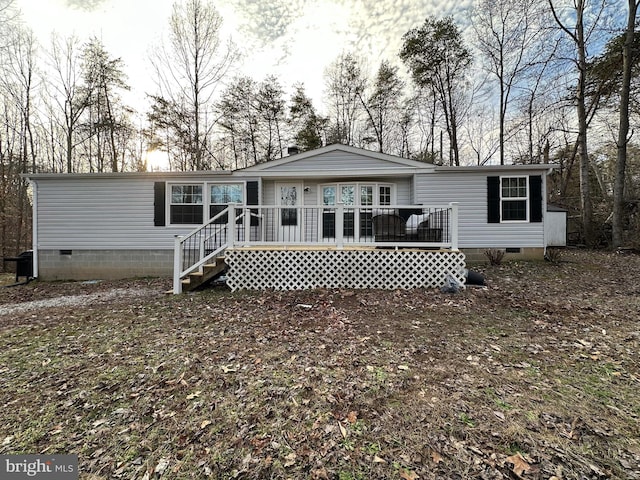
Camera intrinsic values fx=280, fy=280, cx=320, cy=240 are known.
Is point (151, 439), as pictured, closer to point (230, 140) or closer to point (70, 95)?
point (230, 140)

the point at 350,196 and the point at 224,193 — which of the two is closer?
the point at 224,193

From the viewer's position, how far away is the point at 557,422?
1.96 m

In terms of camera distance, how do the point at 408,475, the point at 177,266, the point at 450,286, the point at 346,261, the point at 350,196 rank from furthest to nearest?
the point at 350,196 → the point at 346,261 → the point at 177,266 → the point at 450,286 → the point at 408,475

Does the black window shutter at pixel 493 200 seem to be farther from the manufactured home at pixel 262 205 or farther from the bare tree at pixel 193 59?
the bare tree at pixel 193 59

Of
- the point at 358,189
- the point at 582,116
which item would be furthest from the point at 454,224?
the point at 582,116

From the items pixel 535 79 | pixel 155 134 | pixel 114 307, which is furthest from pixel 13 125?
pixel 535 79

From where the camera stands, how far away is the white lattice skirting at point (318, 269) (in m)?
5.93

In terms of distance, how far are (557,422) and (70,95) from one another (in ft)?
64.2

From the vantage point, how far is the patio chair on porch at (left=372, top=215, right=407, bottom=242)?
6.32 meters

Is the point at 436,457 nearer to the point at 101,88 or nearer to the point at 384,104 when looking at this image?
the point at 384,104

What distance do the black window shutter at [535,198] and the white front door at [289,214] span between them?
666 cm

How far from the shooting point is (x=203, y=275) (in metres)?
6.07

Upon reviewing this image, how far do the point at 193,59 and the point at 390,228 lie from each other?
46.4ft

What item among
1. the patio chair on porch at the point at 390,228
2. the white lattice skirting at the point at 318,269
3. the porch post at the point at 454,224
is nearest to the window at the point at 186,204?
the white lattice skirting at the point at 318,269
